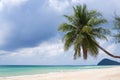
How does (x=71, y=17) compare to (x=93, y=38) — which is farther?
(x=71, y=17)

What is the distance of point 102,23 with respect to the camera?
2127 centimetres

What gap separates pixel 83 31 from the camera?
19.8m

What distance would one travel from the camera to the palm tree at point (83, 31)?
65.1 feet

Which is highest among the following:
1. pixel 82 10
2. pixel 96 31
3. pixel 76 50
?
pixel 82 10

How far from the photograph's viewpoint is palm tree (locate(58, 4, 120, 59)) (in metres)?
19.8

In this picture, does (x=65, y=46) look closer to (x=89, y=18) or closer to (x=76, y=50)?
(x=76, y=50)

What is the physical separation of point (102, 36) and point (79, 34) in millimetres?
1731

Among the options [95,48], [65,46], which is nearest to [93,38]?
[95,48]

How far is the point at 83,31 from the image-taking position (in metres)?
19.8

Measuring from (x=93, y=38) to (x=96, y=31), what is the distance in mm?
923

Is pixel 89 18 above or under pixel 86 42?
above

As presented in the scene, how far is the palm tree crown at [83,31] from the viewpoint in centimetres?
1983

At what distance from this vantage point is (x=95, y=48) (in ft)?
65.7

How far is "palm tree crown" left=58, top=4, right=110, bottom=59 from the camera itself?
19.8m
